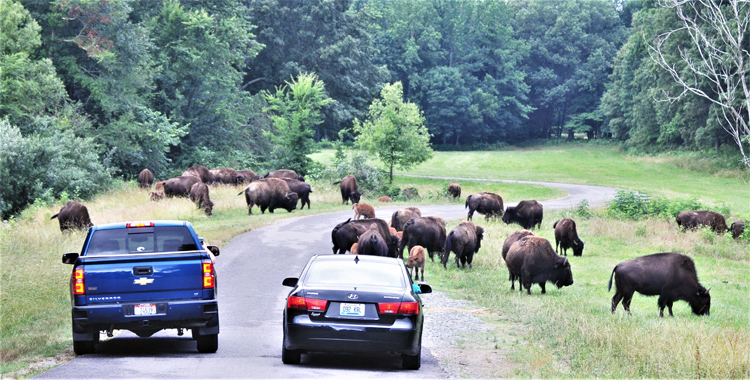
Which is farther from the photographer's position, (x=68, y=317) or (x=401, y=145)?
(x=401, y=145)

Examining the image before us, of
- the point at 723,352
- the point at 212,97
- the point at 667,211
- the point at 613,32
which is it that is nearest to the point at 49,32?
the point at 212,97

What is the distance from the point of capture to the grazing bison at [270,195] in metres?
35.7

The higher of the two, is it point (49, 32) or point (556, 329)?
point (49, 32)

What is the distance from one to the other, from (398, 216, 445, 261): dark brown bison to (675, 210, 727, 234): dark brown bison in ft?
42.8

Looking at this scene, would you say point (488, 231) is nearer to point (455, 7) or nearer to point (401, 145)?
point (401, 145)

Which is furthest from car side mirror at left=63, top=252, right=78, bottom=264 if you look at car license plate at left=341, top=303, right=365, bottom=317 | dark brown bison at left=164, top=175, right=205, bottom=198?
dark brown bison at left=164, top=175, right=205, bottom=198

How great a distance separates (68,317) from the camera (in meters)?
14.0

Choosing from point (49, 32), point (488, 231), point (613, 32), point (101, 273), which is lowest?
point (488, 231)

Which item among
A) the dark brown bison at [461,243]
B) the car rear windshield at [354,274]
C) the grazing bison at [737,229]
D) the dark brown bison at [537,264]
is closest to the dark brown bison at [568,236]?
the dark brown bison at [461,243]

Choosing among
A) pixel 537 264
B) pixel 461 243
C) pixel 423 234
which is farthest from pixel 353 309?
pixel 423 234

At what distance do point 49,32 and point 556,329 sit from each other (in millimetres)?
41812

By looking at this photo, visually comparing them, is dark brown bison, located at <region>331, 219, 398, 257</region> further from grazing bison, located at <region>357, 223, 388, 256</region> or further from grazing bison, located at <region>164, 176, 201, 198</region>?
grazing bison, located at <region>164, 176, 201, 198</region>

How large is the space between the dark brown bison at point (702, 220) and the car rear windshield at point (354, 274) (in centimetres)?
2354

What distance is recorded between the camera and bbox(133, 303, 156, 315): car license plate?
10.3m
